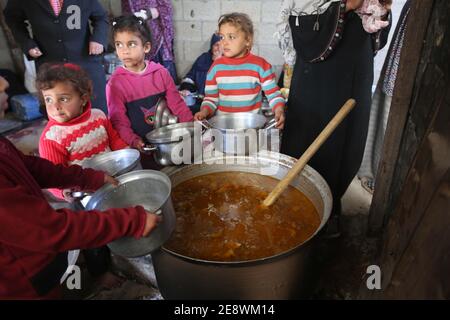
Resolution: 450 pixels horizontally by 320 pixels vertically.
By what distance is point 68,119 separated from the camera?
6.40 ft

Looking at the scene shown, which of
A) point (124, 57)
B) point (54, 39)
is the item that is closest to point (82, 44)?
point (54, 39)

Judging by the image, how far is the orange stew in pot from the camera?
5.57 feet

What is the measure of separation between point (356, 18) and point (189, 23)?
4000 mm

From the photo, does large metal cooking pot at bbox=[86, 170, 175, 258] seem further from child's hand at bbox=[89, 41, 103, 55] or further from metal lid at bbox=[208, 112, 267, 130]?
child's hand at bbox=[89, 41, 103, 55]

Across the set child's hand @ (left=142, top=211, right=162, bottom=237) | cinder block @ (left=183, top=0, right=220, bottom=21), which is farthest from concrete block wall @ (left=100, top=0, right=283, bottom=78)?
child's hand @ (left=142, top=211, right=162, bottom=237)

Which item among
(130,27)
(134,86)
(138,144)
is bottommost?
(138,144)

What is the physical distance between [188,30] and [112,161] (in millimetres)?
4367

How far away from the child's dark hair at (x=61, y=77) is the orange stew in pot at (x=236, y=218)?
837 mm

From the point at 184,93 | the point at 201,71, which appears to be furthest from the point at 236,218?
the point at 201,71

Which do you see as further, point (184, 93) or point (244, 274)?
point (184, 93)

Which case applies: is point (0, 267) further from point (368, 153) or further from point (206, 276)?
point (368, 153)

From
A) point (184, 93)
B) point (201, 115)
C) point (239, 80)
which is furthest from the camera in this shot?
point (184, 93)

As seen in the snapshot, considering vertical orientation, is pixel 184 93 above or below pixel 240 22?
below

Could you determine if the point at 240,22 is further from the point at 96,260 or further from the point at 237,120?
the point at 96,260
